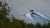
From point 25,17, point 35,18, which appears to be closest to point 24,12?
point 25,17

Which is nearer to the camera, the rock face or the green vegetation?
the green vegetation

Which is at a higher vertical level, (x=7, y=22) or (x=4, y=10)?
(x=4, y=10)

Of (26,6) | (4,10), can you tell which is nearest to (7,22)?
(4,10)

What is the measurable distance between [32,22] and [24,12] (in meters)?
0.21

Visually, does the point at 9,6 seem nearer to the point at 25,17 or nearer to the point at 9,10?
the point at 9,10

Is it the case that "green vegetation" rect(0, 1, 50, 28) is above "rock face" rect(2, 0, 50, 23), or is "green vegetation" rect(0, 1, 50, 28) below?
below

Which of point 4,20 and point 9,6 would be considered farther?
point 9,6

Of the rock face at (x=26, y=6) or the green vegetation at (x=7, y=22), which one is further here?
the rock face at (x=26, y=6)

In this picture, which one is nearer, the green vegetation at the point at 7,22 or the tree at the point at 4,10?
the green vegetation at the point at 7,22

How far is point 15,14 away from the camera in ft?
6.25

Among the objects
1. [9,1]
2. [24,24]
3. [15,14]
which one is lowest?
[24,24]

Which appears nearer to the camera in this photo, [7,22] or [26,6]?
[7,22]

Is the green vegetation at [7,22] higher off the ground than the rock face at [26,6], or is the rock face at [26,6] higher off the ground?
the rock face at [26,6]

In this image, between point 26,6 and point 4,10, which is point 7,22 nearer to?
point 4,10
